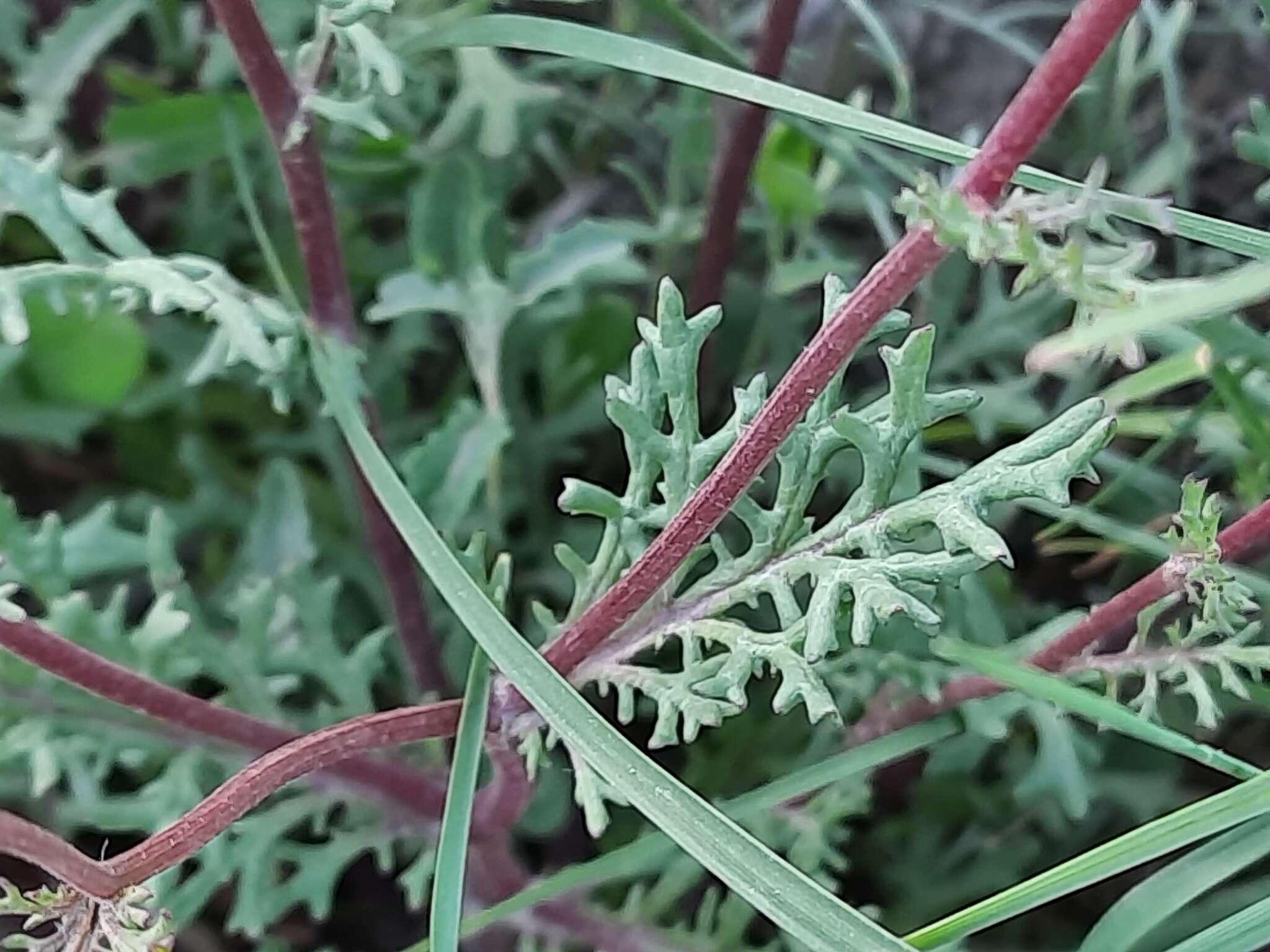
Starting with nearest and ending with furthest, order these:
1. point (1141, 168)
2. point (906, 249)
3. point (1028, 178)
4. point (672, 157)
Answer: point (906, 249) < point (1028, 178) < point (672, 157) < point (1141, 168)

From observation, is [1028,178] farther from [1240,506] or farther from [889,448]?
[1240,506]

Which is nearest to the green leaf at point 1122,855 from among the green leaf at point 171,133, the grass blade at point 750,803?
the grass blade at point 750,803

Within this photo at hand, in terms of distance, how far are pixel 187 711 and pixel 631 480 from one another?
0.19 m

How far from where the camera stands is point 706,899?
0.71 metres

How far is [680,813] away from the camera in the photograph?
0.46 meters

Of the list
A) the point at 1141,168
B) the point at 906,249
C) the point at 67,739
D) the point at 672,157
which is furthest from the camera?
the point at 1141,168

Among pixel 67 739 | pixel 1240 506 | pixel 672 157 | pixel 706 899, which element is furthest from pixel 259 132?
pixel 1240 506

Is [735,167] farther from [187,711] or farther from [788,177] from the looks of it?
[187,711]

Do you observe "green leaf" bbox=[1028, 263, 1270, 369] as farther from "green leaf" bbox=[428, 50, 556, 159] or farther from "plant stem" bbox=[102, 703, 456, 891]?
"green leaf" bbox=[428, 50, 556, 159]

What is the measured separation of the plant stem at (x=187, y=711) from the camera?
518 mm

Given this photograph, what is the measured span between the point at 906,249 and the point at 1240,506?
22.1 inches

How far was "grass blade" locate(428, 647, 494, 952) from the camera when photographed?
0.52 metres

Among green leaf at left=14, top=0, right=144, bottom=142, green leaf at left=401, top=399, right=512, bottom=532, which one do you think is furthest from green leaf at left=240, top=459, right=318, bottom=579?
green leaf at left=14, top=0, right=144, bottom=142

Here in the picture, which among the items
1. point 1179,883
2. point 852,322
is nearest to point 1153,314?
point 852,322
